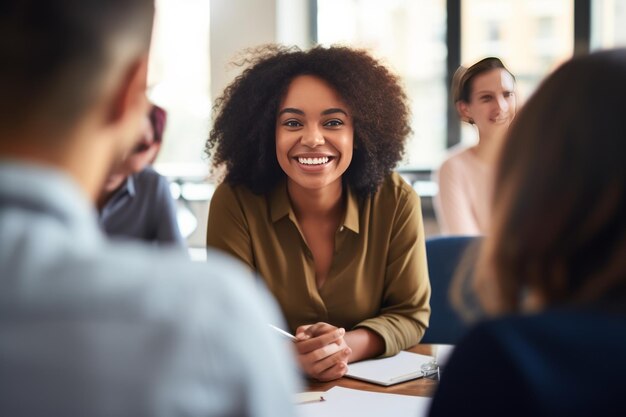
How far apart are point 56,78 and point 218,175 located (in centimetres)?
202

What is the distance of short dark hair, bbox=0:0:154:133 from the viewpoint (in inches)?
27.9

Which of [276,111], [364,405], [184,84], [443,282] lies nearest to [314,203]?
[276,111]

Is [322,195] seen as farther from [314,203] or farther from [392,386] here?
[392,386]

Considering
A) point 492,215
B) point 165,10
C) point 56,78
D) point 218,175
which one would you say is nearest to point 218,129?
point 218,175

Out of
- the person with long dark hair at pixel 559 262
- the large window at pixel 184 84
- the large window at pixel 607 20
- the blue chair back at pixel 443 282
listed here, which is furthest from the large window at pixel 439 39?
the person with long dark hair at pixel 559 262

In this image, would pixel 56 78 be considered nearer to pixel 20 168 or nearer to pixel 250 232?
pixel 20 168

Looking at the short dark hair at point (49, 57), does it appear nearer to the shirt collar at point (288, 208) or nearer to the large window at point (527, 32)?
the shirt collar at point (288, 208)

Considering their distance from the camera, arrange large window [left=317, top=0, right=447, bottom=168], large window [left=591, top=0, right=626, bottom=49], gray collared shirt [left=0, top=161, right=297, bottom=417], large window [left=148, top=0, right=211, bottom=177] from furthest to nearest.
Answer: large window [left=148, top=0, right=211, bottom=177], large window [left=317, top=0, right=447, bottom=168], large window [left=591, top=0, right=626, bottom=49], gray collared shirt [left=0, top=161, right=297, bottom=417]

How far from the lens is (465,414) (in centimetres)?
91

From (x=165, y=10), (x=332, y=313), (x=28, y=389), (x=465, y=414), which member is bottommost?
(x=332, y=313)

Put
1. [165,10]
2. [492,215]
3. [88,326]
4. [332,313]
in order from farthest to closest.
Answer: [165,10] < [332,313] < [492,215] < [88,326]

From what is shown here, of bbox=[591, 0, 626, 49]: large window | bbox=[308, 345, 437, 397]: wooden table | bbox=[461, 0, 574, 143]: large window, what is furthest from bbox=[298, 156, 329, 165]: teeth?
bbox=[591, 0, 626, 49]: large window

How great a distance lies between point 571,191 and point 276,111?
176cm

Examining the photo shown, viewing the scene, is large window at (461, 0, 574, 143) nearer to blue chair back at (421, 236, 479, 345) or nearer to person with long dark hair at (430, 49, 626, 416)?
blue chair back at (421, 236, 479, 345)
